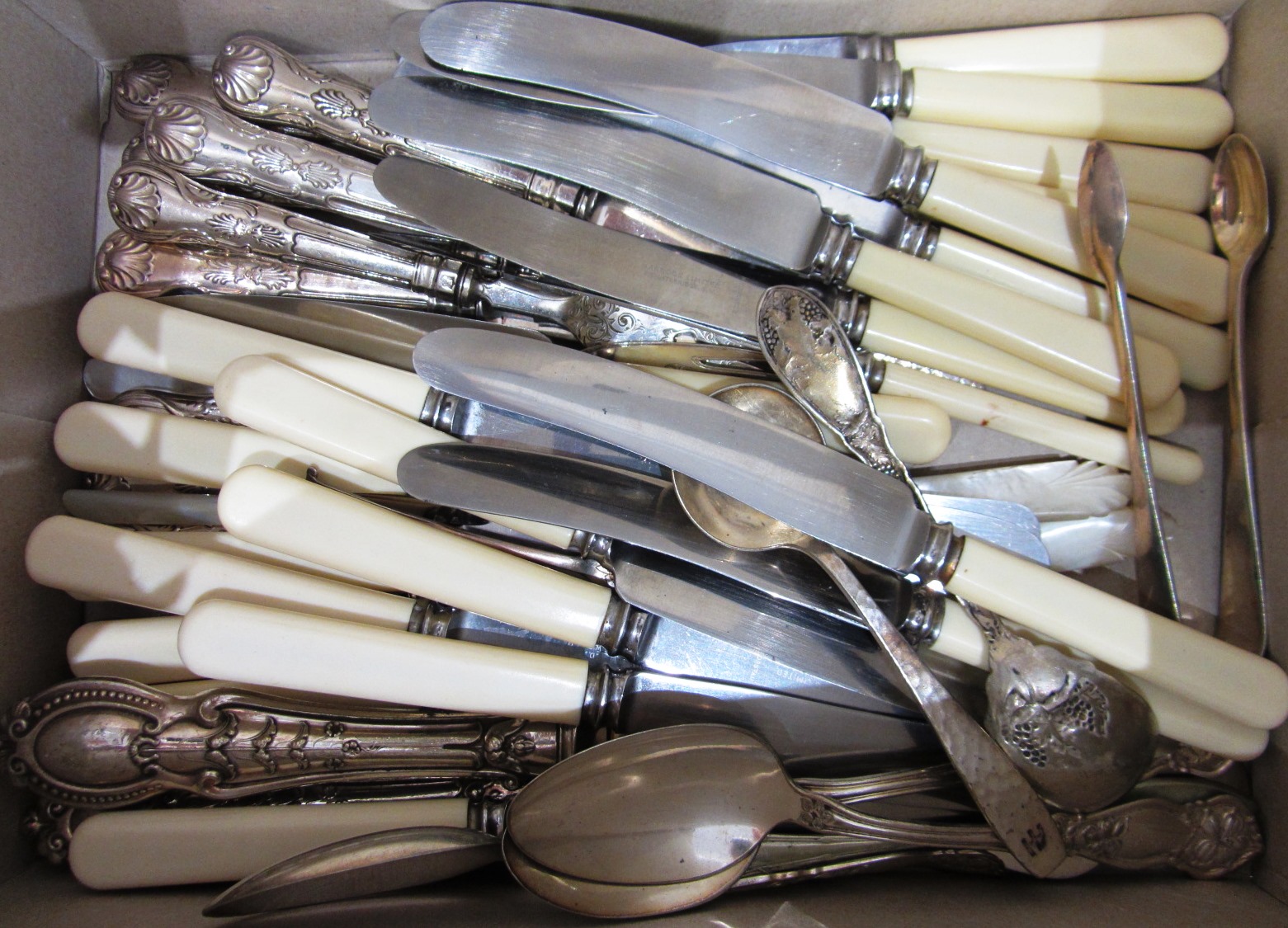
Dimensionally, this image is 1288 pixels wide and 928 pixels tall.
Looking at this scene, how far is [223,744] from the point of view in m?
0.80

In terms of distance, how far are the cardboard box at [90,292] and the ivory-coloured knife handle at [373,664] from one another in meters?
0.19

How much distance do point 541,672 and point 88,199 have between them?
885mm

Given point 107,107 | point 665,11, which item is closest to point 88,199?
point 107,107

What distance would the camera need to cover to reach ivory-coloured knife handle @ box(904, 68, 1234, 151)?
924 mm

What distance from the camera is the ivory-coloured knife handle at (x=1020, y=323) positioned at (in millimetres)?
860

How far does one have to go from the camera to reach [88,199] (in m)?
0.99

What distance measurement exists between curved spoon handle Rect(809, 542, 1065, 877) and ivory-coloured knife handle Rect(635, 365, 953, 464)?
233 millimetres

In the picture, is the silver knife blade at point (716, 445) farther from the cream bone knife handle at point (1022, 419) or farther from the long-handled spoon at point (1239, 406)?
the long-handled spoon at point (1239, 406)

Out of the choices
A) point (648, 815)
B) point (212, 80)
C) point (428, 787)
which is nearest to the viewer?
point (648, 815)

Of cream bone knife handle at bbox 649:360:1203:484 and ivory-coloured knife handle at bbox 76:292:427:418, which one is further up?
cream bone knife handle at bbox 649:360:1203:484

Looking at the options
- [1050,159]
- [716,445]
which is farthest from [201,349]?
[1050,159]

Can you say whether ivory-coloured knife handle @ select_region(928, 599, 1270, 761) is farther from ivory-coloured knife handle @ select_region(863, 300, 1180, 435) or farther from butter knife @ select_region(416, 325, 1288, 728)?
ivory-coloured knife handle @ select_region(863, 300, 1180, 435)

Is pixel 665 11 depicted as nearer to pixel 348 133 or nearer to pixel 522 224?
pixel 522 224

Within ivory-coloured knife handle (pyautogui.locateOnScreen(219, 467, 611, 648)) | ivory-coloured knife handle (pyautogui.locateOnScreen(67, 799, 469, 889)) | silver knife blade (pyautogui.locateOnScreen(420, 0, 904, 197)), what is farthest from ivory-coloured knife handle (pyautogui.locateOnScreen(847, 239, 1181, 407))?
ivory-coloured knife handle (pyautogui.locateOnScreen(67, 799, 469, 889))
